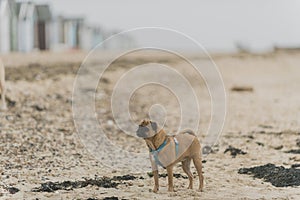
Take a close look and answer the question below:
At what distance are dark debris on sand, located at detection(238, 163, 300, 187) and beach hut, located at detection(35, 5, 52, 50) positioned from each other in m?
36.9

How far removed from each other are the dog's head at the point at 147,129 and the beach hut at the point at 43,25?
3836 centimetres

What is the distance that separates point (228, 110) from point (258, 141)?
592 cm

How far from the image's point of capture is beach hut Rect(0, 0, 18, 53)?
118 feet

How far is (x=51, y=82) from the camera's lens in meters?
18.7

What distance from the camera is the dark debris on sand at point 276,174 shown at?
8258mm

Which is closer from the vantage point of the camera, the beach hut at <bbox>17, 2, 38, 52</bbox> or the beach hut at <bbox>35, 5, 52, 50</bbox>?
the beach hut at <bbox>17, 2, 38, 52</bbox>

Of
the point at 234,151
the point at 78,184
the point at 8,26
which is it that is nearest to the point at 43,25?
the point at 8,26

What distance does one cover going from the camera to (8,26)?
37.4 m

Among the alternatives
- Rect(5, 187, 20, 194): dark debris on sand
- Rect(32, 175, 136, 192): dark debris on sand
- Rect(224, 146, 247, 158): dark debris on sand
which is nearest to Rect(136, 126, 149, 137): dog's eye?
Rect(32, 175, 136, 192): dark debris on sand

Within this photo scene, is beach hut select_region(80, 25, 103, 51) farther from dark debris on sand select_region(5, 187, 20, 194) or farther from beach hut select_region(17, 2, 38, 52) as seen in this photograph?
dark debris on sand select_region(5, 187, 20, 194)

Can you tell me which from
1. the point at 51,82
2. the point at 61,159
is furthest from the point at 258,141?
the point at 51,82

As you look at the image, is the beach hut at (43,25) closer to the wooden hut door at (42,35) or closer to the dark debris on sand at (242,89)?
the wooden hut door at (42,35)

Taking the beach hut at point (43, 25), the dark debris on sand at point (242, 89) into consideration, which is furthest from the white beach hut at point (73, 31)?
the dark debris on sand at point (242, 89)

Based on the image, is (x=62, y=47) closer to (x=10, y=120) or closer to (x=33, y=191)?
(x=10, y=120)
